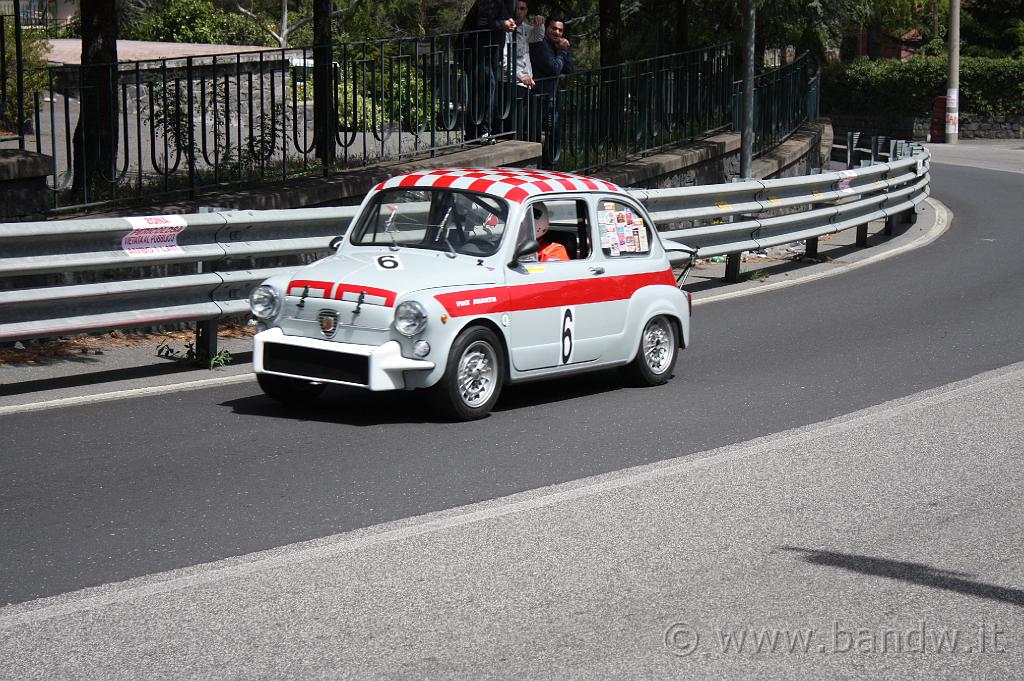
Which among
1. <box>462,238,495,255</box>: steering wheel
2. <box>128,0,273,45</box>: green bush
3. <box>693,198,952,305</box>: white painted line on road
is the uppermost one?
<box>128,0,273,45</box>: green bush

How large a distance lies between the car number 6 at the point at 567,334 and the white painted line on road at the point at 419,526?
5.16ft

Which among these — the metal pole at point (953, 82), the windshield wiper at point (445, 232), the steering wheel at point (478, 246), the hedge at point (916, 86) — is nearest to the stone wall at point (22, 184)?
the windshield wiper at point (445, 232)

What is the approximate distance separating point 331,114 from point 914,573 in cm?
1019

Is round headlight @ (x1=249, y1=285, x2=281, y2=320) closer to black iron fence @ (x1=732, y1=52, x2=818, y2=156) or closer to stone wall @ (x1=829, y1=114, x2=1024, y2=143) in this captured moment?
black iron fence @ (x1=732, y1=52, x2=818, y2=156)

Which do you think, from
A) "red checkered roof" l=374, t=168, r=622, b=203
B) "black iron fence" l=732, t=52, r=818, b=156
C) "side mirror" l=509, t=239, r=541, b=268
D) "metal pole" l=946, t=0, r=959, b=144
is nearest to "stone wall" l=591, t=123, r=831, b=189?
"black iron fence" l=732, t=52, r=818, b=156

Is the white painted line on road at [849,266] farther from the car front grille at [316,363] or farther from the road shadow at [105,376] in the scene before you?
the car front grille at [316,363]

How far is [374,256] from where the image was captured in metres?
9.21

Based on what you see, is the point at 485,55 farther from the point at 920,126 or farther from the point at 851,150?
the point at 920,126

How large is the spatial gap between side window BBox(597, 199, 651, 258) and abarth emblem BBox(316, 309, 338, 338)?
2225 millimetres

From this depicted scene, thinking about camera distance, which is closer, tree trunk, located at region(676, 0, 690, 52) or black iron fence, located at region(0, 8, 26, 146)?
black iron fence, located at region(0, 8, 26, 146)

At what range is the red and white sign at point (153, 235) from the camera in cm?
1000

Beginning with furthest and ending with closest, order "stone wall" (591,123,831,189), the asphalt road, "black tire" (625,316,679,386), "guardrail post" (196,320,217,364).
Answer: "stone wall" (591,123,831,189), "guardrail post" (196,320,217,364), "black tire" (625,316,679,386), the asphalt road

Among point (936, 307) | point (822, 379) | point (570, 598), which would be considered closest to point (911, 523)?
point (570, 598)
